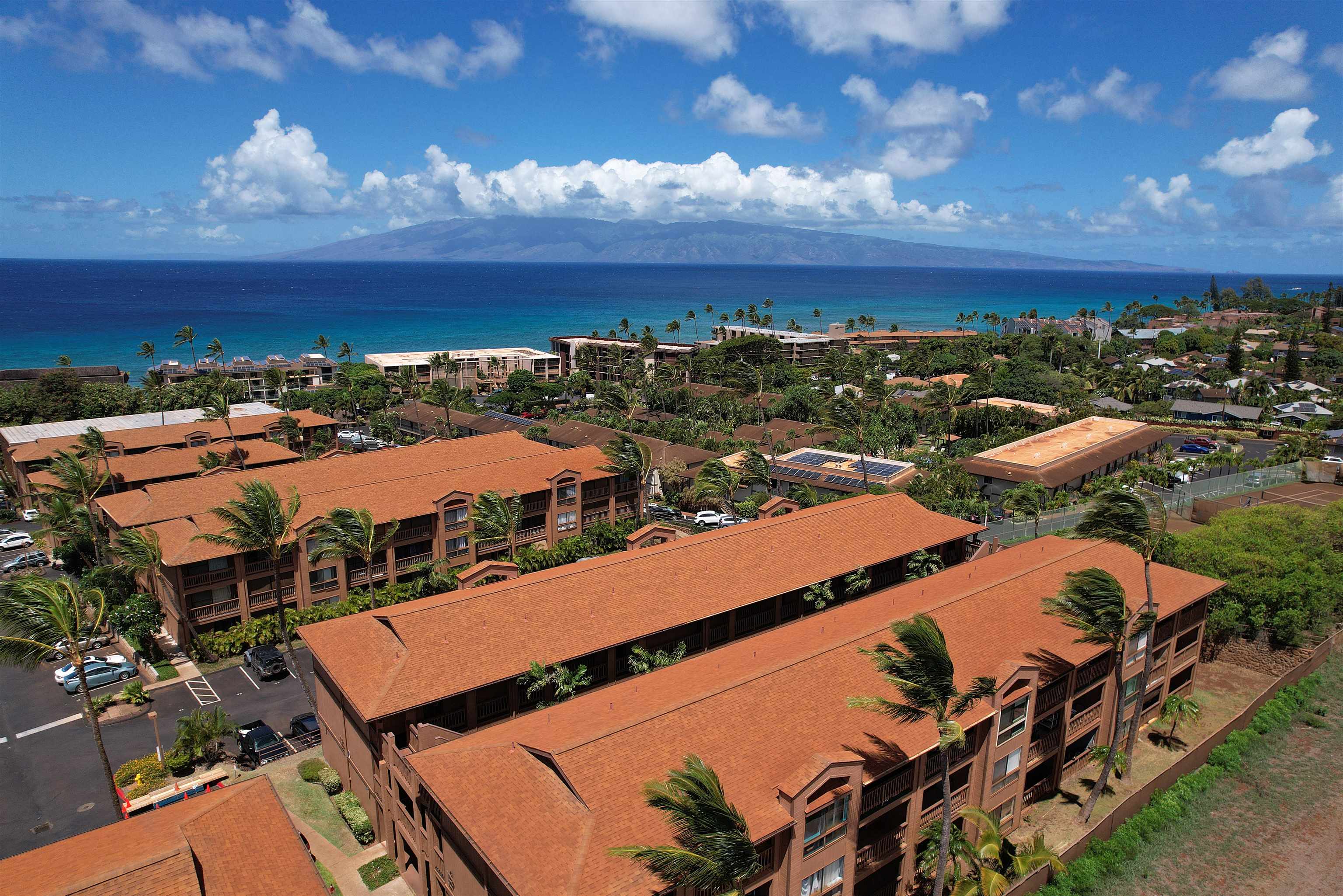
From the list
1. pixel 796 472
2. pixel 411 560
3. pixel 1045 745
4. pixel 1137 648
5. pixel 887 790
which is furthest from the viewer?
pixel 796 472

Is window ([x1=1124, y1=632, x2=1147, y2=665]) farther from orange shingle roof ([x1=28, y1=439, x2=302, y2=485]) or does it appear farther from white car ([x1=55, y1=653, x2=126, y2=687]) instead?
orange shingle roof ([x1=28, y1=439, x2=302, y2=485])

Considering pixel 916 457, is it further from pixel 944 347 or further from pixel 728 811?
pixel 944 347

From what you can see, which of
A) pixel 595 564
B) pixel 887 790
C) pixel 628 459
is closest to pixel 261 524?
pixel 595 564

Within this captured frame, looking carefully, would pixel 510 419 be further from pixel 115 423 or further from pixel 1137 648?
pixel 1137 648

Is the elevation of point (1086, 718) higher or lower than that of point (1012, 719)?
lower

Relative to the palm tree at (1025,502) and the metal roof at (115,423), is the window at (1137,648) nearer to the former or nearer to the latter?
the palm tree at (1025,502)

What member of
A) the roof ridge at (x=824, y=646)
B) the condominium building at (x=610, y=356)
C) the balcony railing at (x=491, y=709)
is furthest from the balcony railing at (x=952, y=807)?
the condominium building at (x=610, y=356)

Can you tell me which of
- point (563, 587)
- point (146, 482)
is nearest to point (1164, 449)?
point (563, 587)
